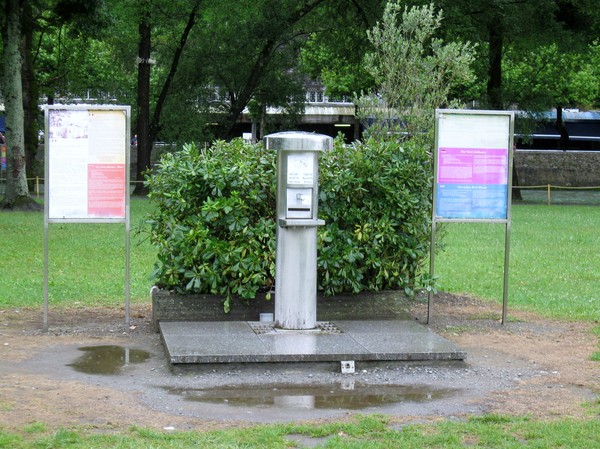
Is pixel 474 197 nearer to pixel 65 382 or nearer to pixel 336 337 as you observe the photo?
pixel 336 337

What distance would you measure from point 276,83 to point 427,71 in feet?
103

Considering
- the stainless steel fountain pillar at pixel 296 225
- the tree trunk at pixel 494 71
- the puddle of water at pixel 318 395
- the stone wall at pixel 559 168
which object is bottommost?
the puddle of water at pixel 318 395

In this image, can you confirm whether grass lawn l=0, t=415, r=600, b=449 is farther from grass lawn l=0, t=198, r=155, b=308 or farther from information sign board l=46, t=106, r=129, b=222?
grass lawn l=0, t=198, r=155, b=308

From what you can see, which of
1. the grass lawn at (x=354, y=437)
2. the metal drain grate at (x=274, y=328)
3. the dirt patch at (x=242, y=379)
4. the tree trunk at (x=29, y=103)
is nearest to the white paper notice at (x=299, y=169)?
the metal drain grate at (x=274, y=328)

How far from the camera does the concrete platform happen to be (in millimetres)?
8156

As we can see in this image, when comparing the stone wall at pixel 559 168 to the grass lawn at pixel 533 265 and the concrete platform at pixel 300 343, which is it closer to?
the grass lawn at pixel 533 265

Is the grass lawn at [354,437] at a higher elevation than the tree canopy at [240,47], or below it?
below

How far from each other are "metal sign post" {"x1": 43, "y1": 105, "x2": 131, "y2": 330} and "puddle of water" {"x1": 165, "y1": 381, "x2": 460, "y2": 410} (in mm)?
2770

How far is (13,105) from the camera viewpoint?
26859mm

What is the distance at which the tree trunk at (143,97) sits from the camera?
3553 cm

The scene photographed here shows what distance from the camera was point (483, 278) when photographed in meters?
15.2

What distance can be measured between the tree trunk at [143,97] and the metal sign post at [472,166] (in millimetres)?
25350

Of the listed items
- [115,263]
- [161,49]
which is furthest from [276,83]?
[115,263]

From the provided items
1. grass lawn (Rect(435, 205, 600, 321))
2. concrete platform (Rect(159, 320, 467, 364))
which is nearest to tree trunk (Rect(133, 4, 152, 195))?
grass lawn (Rect(435, 205, 600, 321))
